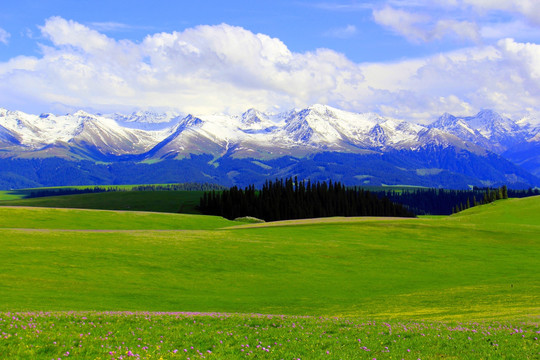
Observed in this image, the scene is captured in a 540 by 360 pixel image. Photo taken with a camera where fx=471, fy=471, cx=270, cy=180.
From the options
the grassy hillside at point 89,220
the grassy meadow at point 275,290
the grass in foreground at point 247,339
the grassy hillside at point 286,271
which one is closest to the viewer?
the grass in foreground at point 247,339

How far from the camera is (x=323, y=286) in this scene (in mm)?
53188

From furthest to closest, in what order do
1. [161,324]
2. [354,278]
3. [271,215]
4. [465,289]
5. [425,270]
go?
[271,215] → [425,270] → [354,278] → [465,289] → [161,324]

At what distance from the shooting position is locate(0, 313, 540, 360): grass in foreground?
18.3 metres

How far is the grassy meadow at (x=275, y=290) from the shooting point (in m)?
20.3

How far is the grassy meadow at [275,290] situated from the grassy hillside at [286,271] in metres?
0.23

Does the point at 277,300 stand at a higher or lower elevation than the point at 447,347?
lower

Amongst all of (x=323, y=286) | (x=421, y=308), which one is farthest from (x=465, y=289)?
(x=323, y=286)

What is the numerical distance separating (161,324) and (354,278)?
123 feet

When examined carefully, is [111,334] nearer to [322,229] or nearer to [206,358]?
[206,358]

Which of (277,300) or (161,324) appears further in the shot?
(277,300)

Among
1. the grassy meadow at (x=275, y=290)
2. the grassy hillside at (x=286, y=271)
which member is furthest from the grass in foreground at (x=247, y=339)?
the grassy hillside at (x=286, y=271)

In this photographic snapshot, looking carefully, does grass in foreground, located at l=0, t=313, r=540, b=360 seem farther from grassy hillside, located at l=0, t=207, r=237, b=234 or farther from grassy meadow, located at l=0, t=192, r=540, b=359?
grassy hillside, located at l=0, t=207, r=237, b=234

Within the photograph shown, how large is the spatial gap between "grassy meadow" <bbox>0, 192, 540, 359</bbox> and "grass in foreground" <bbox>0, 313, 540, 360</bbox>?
3.4 inches

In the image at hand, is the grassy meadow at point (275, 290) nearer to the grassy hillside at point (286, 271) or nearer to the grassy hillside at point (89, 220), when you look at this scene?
the grassy hillside at point (286, 271)
